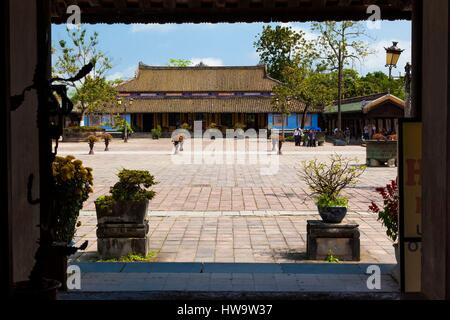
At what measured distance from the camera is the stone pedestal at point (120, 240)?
7.67 metres

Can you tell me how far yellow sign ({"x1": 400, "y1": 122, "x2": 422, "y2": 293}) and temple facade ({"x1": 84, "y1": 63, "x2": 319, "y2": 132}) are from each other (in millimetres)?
51290

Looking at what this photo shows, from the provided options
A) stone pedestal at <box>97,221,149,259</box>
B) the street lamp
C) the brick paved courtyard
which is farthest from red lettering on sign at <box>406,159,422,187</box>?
the street lamp

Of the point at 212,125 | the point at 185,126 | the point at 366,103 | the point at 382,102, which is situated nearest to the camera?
the point at 382,102

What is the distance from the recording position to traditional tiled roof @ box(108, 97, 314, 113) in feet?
194

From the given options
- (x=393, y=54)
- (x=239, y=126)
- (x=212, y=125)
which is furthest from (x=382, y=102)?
(x=239, y=126)

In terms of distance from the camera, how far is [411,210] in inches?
198

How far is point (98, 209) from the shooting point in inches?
298

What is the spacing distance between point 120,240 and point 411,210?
4.22m

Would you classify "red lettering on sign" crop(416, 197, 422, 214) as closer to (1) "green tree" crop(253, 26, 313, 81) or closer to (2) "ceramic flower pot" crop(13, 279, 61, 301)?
(2) "ceramic flower pot" crop(13, 279, 61, 301)

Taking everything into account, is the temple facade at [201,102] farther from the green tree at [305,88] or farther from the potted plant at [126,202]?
the potted plant at [126,202]

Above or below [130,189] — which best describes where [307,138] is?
above

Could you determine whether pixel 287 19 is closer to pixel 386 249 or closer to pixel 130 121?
pixel 386 249

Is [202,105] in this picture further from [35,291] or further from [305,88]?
[35,291]
